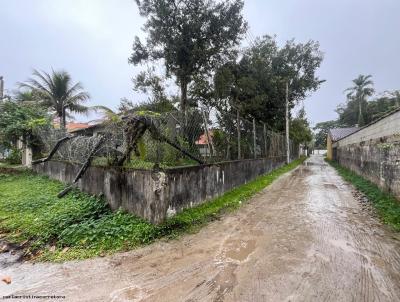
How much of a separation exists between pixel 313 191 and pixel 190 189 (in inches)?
188

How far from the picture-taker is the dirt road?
2623mm

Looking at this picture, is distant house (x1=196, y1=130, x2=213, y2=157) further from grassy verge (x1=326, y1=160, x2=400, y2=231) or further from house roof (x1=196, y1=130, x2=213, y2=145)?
grassy verge (x1=326, y1=160, x2=400, y2=231)

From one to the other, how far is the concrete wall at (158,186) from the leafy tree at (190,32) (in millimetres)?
9339

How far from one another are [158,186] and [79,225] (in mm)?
1596

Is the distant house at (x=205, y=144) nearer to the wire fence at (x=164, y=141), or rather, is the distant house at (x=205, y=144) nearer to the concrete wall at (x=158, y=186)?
the wire fence at (x=164, y=141)

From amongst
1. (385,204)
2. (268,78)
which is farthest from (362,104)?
(385,204)

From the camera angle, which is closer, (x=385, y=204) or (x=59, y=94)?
(x=385, y=204)

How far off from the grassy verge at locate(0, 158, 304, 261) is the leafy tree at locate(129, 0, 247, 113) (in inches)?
413

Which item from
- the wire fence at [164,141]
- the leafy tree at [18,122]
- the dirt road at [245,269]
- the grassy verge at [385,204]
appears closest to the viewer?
the dirt road at [245,269]

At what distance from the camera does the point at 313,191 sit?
323 inches

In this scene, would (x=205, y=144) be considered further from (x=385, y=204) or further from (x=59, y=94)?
(x=59, y=94)

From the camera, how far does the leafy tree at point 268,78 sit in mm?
16750

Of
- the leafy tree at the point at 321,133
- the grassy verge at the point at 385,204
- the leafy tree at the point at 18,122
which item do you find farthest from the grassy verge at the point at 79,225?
the leafy tree at the point at 321,133

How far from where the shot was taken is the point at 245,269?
10.1 feet
